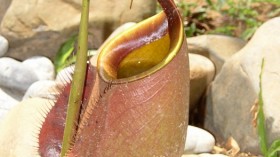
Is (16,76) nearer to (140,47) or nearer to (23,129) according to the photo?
(23,129)

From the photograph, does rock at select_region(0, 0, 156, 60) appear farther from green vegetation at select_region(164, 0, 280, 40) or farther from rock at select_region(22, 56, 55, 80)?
green vegetation at select_region(164, 0, 280, 40)

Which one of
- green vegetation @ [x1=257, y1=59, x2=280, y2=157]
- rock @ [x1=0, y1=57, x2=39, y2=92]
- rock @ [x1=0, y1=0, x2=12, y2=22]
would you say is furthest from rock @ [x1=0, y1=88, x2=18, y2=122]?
green vegetation @ [x1=257, y1=59, x2=280, y2=157]

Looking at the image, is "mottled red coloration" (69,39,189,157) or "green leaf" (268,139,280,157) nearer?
"mottled red coloration" (69,39,189,157)

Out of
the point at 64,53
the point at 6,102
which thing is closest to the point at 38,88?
the point at 6,102

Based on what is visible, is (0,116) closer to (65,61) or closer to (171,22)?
(65,61)

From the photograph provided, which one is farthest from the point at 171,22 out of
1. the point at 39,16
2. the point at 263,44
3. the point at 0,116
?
the point at 39,16

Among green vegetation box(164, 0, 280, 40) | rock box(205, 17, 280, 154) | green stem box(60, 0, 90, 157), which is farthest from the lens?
green vegetation box(164, 0, 280, 40)
